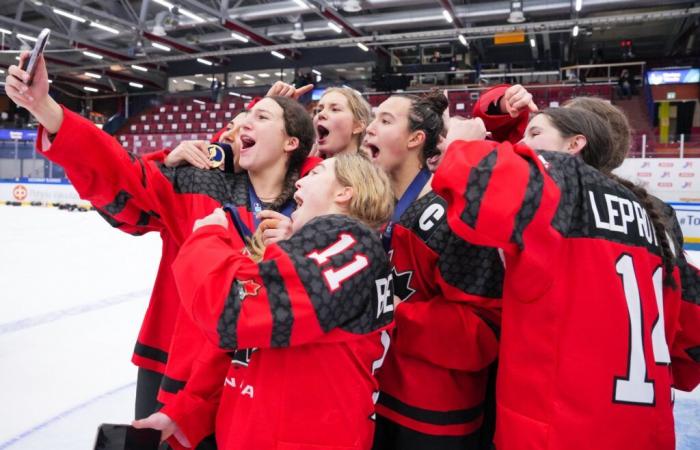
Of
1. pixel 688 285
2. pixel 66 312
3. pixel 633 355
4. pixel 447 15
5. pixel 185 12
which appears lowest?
pixel 66 312

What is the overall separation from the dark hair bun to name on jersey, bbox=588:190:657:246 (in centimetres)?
75

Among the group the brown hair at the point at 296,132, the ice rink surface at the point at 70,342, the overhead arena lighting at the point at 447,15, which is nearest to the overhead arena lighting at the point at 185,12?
the overhead arena lighting at the point at 447,15

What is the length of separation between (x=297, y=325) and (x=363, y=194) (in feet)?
1.16

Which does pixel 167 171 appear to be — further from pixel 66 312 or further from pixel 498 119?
pixel 66 312

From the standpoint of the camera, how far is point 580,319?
1.10m

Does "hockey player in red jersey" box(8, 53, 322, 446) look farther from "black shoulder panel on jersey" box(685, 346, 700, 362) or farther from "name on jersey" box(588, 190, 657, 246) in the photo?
"black shoulder panel on jersey" box(685, 346, 700, 362)

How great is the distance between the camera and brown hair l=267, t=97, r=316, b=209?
1.74m

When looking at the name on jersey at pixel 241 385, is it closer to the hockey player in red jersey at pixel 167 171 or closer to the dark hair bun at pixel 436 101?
the hockey player in red jersey at pixel 167 171

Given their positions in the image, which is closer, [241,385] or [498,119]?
[241,385]

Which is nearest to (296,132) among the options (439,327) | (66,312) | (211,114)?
(439,327)

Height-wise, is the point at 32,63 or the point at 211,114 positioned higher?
the point at 211,114

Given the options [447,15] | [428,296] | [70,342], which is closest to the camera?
[428,296]

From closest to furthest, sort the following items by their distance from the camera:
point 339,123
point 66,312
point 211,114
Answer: point 339,123
point 66,312
point 211,114

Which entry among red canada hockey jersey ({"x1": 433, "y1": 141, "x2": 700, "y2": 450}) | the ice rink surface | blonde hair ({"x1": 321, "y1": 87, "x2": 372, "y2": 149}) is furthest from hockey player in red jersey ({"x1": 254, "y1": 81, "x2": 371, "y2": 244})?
the ice rink surface
